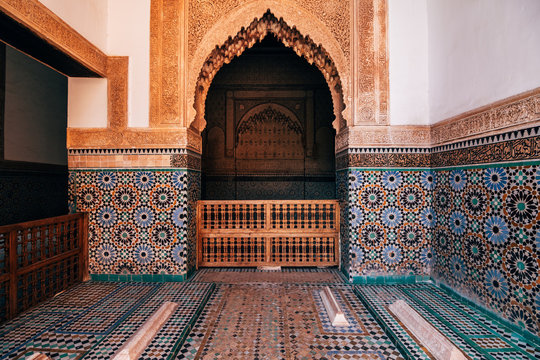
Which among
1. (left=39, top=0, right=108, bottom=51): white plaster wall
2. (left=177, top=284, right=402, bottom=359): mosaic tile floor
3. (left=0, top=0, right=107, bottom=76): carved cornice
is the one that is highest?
(left=39, top=0, right=108, bottom=51): white plaster wall

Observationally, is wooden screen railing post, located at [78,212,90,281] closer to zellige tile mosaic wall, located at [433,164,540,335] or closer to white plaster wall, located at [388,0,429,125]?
white plaster wall, located at [388,0,429,125]

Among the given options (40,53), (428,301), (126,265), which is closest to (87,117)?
(40,53)

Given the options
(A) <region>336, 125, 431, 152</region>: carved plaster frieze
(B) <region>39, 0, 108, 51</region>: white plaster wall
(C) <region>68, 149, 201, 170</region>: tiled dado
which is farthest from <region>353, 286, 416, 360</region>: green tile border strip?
(B) <region>39, 0, 108, 51</region>: white plaster wall

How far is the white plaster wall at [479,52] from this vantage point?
5.13 feet

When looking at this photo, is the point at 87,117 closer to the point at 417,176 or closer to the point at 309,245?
the point at 309,245

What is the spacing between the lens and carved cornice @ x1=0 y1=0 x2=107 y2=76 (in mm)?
1731

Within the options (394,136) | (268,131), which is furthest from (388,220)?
(268,131)

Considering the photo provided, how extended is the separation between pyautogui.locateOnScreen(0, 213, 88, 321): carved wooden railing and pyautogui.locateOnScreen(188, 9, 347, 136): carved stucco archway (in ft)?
4.29

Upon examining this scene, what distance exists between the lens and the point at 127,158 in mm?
2590

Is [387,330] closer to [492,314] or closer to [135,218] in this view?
[492,314]

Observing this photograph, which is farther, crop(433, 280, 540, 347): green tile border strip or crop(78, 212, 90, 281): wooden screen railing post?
crop(78, 212, 90, 281): wooden screen railing post

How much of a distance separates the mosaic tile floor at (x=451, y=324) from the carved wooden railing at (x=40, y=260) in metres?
2.21

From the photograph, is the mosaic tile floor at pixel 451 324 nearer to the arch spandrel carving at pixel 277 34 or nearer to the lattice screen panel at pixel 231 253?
the lattice screen panel at pixel 231 253

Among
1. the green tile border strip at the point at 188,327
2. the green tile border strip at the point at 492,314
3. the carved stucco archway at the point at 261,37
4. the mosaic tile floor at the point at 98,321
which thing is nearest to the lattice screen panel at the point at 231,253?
the mosaic tile floor at the point at 98,321
